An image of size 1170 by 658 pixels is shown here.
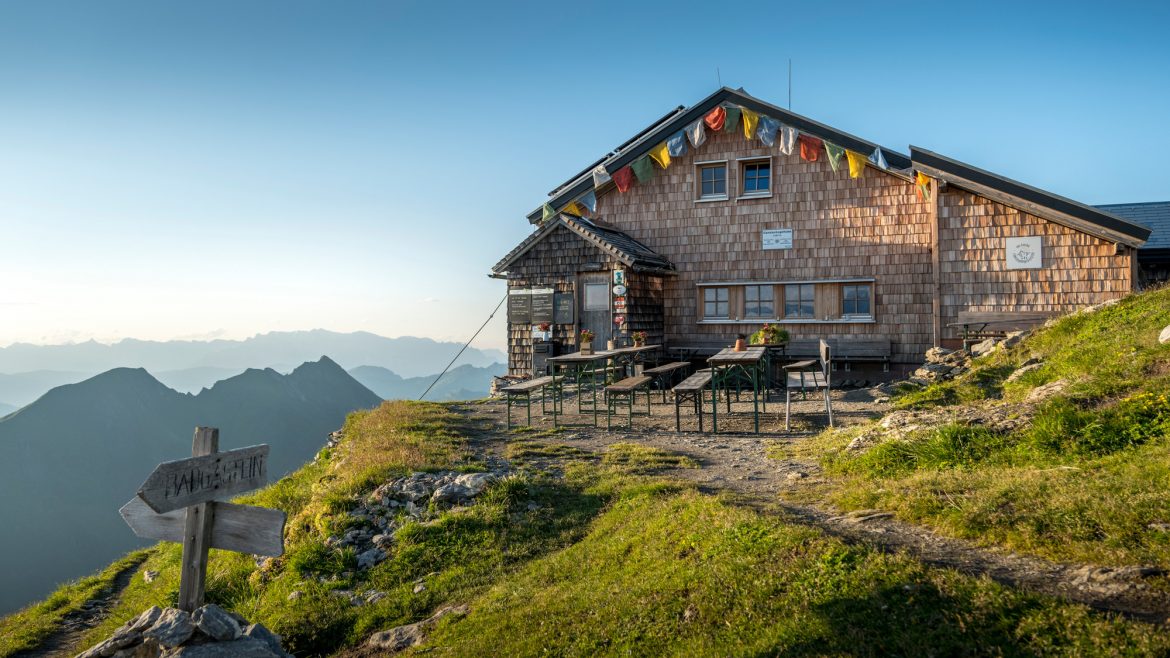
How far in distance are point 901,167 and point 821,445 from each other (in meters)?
11.1

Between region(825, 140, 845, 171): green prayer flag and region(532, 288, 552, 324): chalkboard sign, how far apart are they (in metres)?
8.29

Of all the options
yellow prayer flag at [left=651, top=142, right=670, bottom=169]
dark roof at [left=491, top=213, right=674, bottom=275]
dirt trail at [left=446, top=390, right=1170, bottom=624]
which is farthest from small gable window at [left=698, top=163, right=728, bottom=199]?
dirt trail at [left=446, top=390, right=1170, bottom=624]

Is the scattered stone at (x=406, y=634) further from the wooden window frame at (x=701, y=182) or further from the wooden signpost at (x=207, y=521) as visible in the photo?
the wooden window frame at (x=701, y=182)

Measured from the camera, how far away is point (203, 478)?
4.60 metres

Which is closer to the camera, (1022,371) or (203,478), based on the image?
(203,478)

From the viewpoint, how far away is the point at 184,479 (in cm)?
447

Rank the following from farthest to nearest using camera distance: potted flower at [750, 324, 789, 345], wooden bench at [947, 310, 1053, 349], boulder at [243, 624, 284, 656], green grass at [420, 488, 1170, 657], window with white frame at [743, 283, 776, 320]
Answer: window with white frame at [743, 283, 776, 320] → wooden bench at [947, 310, 1053, 349] → potted flower at [750, 324, 789, 345] → boulder at [243, 624, 284, 656] → green grass at [420, 488, 1170, 657]

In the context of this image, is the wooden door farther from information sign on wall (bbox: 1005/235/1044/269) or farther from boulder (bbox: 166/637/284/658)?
boulder (bbox: 166/637/284/658)

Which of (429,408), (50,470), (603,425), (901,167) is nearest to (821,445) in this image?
(603,425)

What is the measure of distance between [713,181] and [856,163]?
386 cm

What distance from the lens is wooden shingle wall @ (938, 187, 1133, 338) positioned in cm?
1594

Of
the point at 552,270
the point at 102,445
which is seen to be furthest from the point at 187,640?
the point at 102,445

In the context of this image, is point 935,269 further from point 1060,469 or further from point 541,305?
point 1060,469

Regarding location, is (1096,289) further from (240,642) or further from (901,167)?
(240,642)
